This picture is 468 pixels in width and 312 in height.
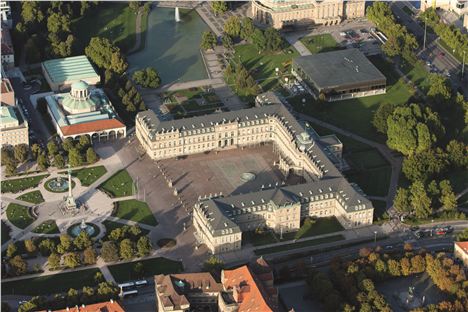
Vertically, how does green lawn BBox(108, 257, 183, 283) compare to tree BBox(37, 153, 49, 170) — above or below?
below

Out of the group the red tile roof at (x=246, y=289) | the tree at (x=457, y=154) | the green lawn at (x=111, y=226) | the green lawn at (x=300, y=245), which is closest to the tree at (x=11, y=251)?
the green lawn at (x=111, y=226)

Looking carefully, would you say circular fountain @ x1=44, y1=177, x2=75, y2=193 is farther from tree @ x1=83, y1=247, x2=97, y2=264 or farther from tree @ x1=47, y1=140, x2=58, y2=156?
tree @ x1=83, y1=247, x2=97, y2=264

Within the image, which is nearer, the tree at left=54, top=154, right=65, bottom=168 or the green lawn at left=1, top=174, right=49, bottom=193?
the green lawn at left=1, top=174, right=49, bottom=193

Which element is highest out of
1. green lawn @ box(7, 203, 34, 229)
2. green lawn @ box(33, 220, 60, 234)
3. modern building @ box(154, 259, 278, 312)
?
modern building @ box(154, 259, 278, 312)

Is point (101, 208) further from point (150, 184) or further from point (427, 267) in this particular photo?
point (427, 267)

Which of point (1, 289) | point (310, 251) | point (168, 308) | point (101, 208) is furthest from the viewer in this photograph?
point (101, 208)

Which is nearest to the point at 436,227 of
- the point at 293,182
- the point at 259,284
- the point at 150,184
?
the point at 293,182

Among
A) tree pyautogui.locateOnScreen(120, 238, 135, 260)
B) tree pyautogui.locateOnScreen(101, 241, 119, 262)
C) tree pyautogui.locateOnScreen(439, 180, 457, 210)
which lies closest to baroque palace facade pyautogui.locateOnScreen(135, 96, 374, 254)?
tree pyautogui.locateOnScreen(120, 238, 135, 260)
